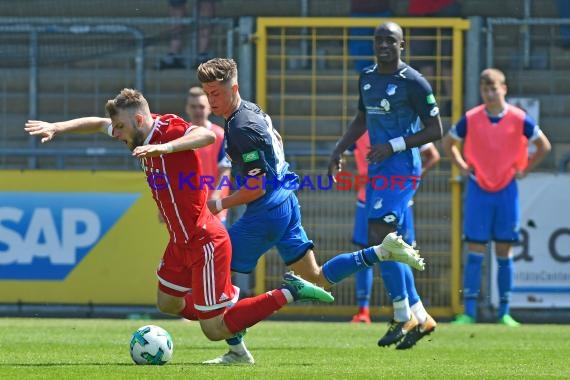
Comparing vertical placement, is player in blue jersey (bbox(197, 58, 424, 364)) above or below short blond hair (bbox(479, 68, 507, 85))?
below

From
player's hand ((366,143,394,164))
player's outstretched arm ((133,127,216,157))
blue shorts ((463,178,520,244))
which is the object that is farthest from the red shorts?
blue shorts ((463,178,520,244))

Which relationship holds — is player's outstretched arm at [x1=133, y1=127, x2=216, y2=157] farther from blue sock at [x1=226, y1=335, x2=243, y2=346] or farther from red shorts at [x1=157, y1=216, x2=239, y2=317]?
blue sock at [x1=226, y1=335, x2=243, y2=346]

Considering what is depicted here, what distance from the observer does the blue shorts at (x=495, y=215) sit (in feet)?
46.9

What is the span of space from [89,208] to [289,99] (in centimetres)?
257

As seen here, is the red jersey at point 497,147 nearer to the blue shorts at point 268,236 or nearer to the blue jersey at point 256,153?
the blue shorts at point 268,236

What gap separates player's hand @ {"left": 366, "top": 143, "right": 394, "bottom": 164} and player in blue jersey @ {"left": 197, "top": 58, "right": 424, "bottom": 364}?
1070 millimetres

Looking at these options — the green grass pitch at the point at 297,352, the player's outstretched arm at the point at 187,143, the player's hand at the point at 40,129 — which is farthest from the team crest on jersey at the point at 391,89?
the player's hand at the point at 40,129

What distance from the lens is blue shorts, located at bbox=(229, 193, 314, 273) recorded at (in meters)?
9.62

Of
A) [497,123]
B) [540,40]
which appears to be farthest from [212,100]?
[540,40]

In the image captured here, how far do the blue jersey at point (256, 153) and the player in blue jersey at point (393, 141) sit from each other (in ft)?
4.68

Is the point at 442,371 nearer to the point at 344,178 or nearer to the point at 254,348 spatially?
the point at 254,348

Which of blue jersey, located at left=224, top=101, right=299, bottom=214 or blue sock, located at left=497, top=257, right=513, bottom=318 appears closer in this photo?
blue jersey, located at left=224, top=101, right=299, bottom=214

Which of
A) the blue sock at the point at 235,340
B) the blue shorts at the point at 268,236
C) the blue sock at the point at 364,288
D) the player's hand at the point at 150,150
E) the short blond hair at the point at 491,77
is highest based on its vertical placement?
the short blond hair at the point at 491,77

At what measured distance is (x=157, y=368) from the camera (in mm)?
8734
